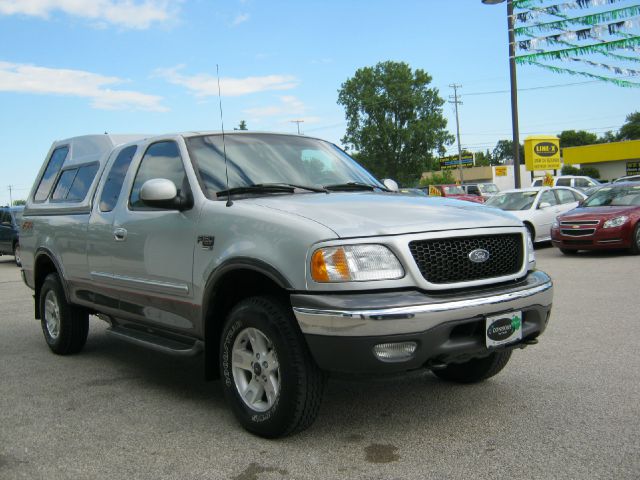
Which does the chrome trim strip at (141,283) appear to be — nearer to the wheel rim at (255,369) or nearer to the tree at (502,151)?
the wheel rim at (255,369)

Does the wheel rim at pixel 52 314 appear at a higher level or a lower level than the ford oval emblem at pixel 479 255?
lower

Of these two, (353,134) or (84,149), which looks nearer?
(84,149)

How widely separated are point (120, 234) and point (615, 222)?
36.7 ft

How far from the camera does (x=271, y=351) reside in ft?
12.3

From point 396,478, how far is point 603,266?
991 centimetres

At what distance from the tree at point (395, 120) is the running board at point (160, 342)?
69.3 meters

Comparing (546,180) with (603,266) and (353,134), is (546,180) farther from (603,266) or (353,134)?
(353,134)

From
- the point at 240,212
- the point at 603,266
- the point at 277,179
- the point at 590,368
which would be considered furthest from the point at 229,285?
the point at 603,266

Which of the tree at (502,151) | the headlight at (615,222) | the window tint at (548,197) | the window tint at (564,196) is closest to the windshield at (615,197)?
the headlight at (615,222)

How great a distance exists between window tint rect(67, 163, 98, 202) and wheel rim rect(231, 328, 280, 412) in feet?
8.82

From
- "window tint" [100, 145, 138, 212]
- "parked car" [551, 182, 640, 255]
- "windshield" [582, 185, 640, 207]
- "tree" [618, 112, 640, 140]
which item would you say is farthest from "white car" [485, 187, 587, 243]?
"tree" [618, 112, 640, 140]

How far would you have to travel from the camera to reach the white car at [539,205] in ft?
53.8

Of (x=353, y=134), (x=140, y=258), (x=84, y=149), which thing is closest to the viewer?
(x=140, y=258)

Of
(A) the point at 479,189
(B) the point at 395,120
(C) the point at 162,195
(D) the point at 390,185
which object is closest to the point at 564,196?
(D) the point at 390,185
